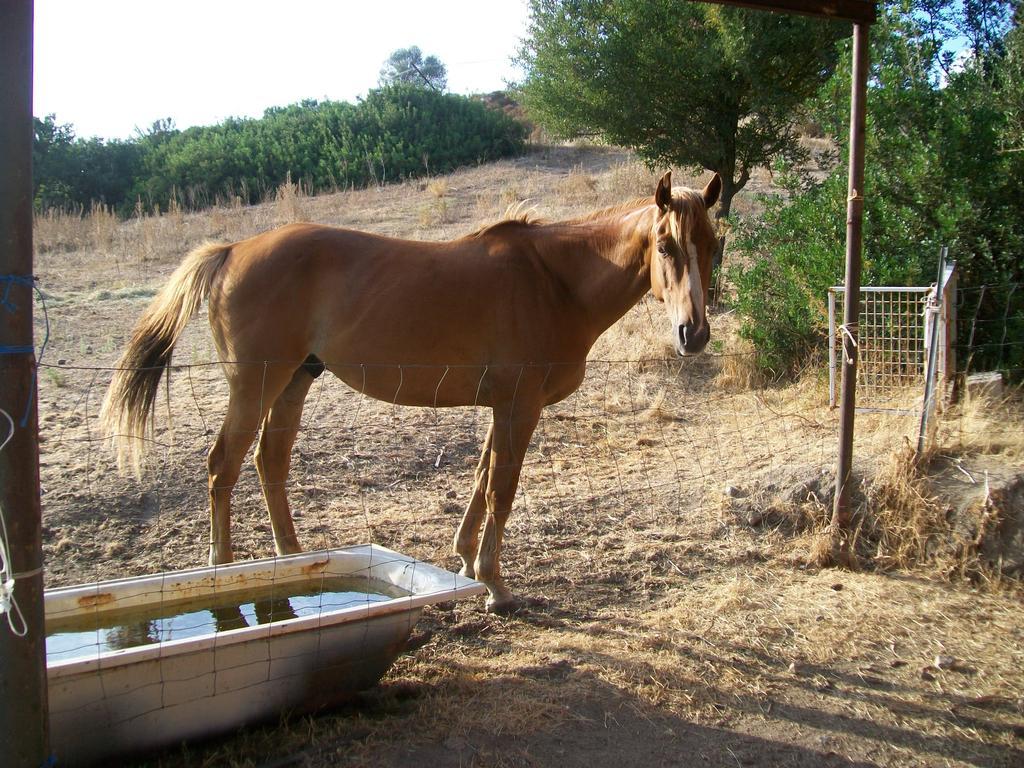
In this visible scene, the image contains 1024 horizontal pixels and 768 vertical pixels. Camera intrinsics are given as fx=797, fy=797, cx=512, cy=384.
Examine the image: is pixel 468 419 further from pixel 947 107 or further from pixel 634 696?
pixel 947 107

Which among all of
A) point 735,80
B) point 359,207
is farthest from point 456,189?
point 735,80

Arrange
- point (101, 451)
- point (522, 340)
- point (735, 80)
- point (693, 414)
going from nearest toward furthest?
point (522, 340) → point (101, 451) → point (693, 414) → point (735, 80)

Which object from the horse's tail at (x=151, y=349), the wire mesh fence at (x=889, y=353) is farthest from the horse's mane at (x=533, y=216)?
the wire mesh fence at (x=889, y=353)

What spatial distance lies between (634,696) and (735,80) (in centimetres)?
961

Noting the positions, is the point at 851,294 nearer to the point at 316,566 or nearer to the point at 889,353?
the point at 889,353

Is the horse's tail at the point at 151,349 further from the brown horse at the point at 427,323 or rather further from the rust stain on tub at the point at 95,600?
the rust stain on tub at the point at 95,600

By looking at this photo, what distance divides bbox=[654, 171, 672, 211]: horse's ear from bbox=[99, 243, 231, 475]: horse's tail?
7.72ft

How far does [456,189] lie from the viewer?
57.1 feet

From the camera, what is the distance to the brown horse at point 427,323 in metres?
4.04

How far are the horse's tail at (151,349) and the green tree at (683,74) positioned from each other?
794 centimetres

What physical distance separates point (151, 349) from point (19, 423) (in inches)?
101

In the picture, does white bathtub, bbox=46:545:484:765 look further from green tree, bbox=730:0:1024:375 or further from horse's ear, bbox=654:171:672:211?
green tree, bbox=730:0:1024:375

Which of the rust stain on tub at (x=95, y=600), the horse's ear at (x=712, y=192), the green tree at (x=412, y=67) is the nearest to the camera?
the rust stain on tub at (x=95, y=600)

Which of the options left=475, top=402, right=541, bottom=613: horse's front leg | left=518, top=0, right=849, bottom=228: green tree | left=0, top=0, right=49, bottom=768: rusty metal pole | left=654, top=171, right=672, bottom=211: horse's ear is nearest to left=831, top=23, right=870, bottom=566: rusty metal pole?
left=654, top=171, right=672, bottom=211: horse's ear
